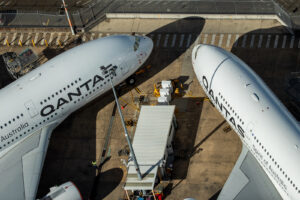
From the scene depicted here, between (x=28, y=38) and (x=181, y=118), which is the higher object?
(x=28, y=38)

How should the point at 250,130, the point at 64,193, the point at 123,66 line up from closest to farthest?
the point at 250,130 < the point at 64,193 < the point at 123,66

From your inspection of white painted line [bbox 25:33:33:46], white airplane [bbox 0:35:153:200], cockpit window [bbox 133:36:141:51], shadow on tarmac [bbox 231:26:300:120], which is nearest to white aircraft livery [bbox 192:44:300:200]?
shadow on tarmac [bbox 231:26:300:120]

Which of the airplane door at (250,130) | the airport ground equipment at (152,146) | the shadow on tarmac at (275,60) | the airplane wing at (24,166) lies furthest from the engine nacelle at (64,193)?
the shadow on tarmac at (275,60)

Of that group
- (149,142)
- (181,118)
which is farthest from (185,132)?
(149,142)

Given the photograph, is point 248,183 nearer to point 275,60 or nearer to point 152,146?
point 152,146

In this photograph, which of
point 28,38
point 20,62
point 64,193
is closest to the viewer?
point 64,193

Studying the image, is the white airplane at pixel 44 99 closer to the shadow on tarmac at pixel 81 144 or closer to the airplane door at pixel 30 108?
the airplane door at pixel 30 108

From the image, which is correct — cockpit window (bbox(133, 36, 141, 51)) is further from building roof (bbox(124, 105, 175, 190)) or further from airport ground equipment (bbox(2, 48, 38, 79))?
airport ground equipment (bbox(2, 48, 38, 79))
